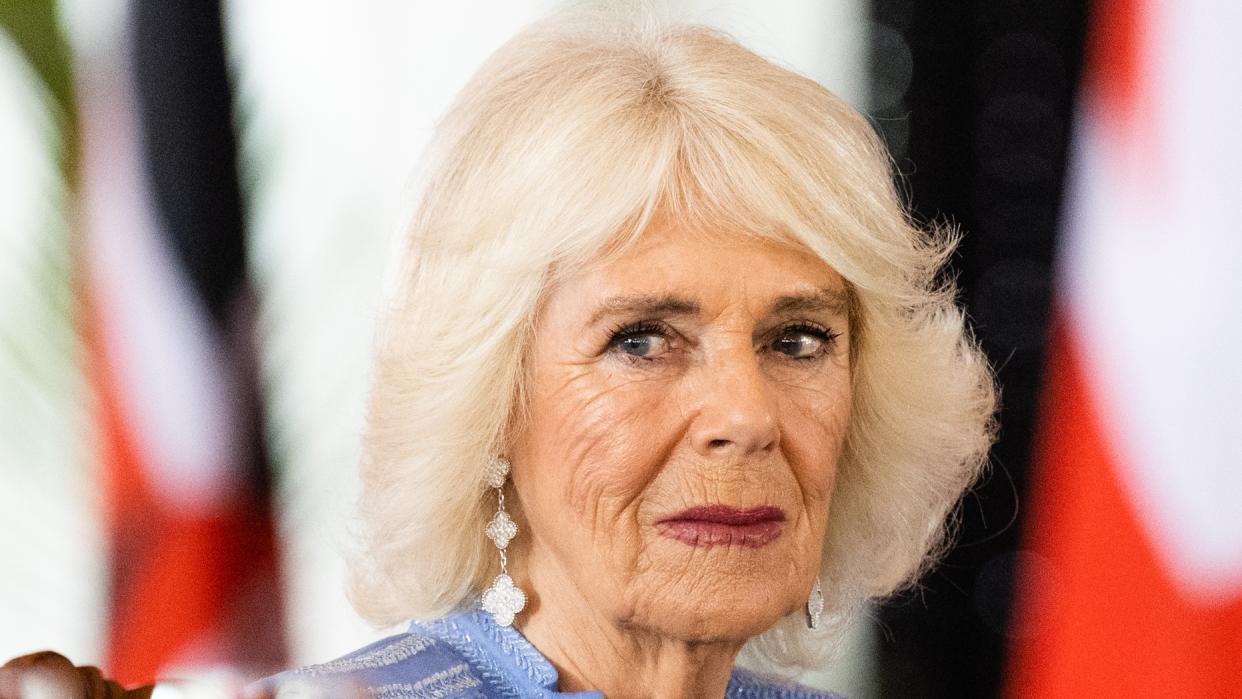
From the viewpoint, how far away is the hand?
3.26 ft

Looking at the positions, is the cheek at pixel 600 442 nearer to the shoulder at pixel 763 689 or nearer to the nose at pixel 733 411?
the nose at pixel 733 411

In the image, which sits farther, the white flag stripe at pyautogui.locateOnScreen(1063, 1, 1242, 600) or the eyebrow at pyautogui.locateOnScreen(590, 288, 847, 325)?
the white flag stripe at pyautogui.locateOnScreen(1063, 1, 1242, 600)

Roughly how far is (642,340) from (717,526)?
0.81 ft

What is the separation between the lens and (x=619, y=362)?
5.14 feet

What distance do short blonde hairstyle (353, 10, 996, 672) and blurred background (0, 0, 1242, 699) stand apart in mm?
558

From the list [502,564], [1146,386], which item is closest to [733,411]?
[502,564]

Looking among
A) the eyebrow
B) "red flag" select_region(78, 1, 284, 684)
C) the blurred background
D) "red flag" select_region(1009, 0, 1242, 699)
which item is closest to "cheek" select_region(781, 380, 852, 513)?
the eyebrow

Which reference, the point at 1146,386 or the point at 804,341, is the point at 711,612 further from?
the point at 1146,386

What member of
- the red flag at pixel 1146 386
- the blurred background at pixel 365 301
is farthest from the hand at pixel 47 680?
the red flag at pixel 1146 386

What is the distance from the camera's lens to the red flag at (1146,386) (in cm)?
237

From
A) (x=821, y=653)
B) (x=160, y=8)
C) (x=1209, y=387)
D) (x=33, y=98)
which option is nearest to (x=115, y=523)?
(x=33, y=98)

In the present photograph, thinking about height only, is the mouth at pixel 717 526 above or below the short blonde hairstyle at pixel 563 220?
below

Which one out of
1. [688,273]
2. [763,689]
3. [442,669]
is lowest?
[763,689]

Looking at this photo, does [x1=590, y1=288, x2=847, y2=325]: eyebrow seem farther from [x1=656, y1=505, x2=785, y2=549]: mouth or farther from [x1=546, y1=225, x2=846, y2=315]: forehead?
[x1=656, y1=505, x2=785, y2=549]: mouth
